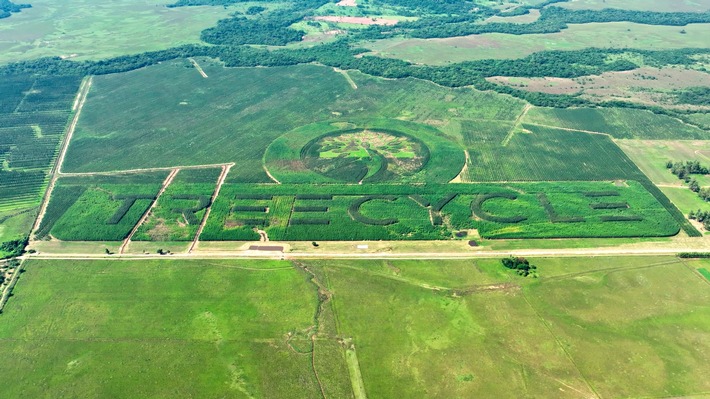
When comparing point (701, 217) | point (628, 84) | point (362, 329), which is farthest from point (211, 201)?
point (628, 84)

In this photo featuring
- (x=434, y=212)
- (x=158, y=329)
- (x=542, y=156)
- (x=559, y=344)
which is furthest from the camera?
(x=542, y=156)

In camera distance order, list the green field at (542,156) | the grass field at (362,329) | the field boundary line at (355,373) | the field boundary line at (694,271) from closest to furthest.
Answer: the field boundary line at (355,373) < the grass field at (362,329) < the field boundary line at (694,271) < the green field at (542,156)

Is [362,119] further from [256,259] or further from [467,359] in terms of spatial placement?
[467,359]

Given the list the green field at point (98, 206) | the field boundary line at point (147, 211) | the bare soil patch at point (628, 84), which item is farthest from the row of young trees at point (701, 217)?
the green field at point (98, 206)

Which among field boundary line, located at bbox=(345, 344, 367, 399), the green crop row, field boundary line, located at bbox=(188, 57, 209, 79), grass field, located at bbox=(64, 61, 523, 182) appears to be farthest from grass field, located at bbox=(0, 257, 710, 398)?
field boundary line, located at bbox=(188, 57, 209, 79)

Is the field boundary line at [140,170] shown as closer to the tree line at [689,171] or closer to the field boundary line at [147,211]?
the field boundary line at [147,211]

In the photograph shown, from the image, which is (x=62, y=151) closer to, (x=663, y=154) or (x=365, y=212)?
(x=365, y=212)
